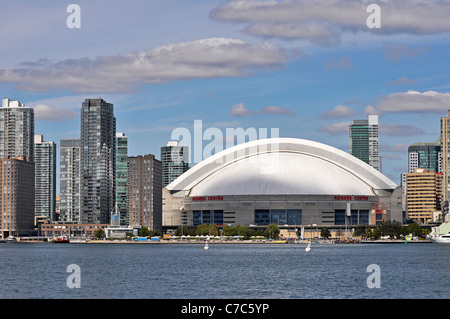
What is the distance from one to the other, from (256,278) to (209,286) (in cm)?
891

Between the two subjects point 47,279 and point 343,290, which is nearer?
point 343,290

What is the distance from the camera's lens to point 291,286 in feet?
226
